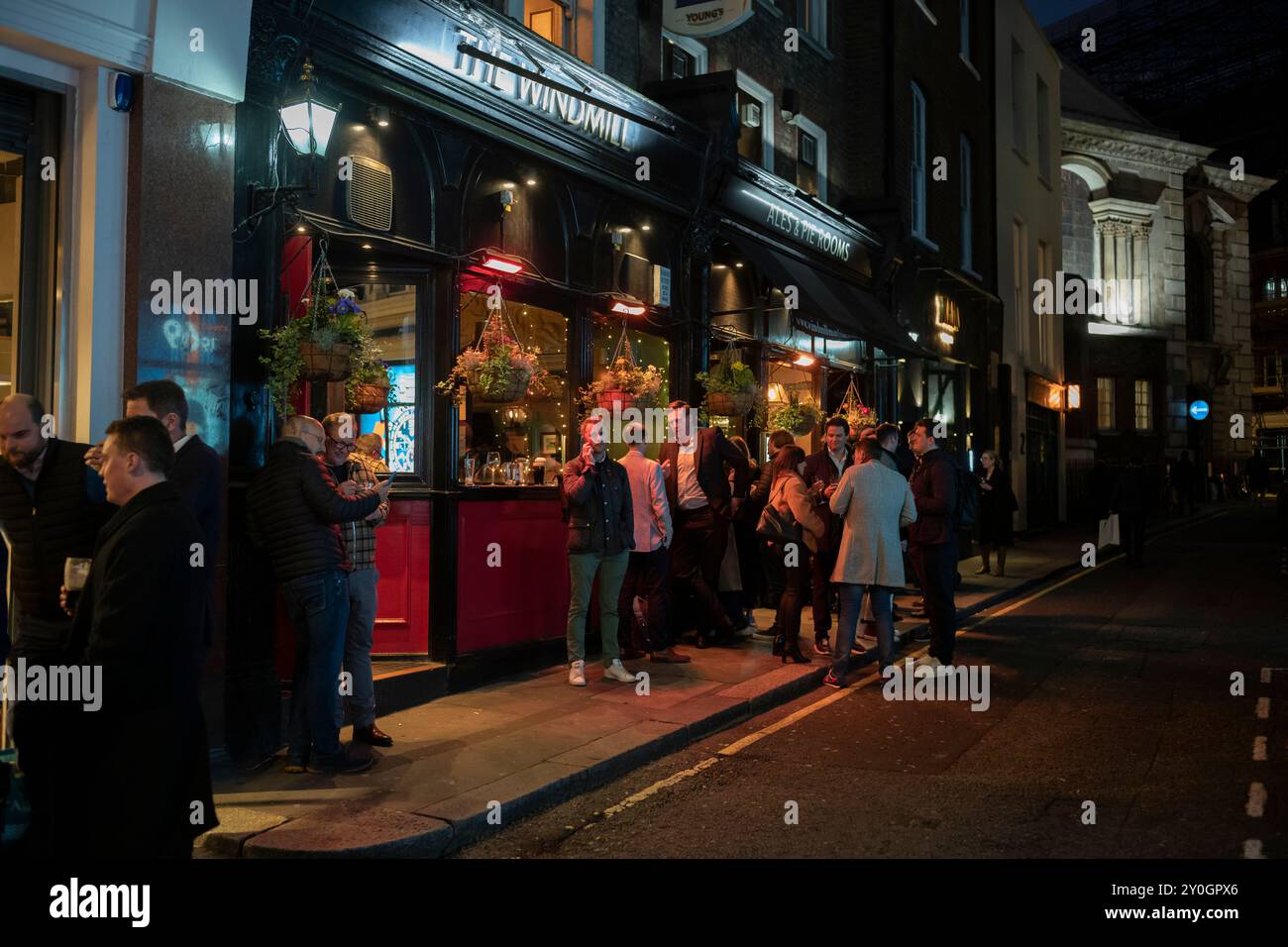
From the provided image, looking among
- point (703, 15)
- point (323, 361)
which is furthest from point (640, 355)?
point (323, 361)

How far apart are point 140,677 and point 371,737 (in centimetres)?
336

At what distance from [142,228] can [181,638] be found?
12.2 ft

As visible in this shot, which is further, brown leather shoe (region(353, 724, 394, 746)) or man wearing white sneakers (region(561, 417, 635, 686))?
man wearing white sneakers (region(561, 417, 635, 686))

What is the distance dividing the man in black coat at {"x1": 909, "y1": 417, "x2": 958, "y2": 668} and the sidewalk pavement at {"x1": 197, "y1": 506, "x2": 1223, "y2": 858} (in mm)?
1133

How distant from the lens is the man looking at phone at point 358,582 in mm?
6617

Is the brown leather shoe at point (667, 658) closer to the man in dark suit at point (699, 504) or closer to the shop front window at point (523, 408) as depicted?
the man in dark suit at point (699, 504)

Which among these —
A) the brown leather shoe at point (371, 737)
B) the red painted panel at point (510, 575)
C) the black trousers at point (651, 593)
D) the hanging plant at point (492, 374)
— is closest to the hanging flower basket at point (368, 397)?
the hanging plant at point (492, 374)

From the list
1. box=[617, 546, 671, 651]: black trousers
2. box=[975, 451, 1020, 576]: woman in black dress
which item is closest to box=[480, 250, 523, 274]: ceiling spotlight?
box=[617, 546, 671, 651]: black trousers

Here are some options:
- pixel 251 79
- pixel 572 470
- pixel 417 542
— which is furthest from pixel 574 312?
pixel 251 79

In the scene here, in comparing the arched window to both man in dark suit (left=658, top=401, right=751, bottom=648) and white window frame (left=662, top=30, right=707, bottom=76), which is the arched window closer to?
Result: white window frame (left=662, top=30, right=707, bottom=76)

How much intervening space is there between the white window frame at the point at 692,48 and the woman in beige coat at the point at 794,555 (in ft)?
19.2

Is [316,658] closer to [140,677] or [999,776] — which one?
[140,677]

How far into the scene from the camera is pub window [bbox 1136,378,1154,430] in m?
39.5
